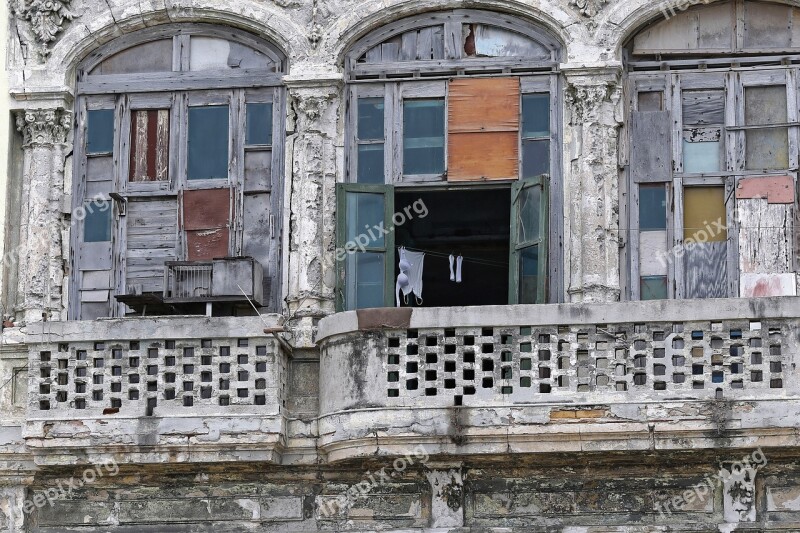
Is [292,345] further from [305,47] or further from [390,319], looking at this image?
[305,47]

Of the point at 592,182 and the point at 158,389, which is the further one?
the point at 592,182

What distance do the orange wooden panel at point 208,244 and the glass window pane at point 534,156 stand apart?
2814 mm

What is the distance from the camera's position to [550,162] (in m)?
18.2

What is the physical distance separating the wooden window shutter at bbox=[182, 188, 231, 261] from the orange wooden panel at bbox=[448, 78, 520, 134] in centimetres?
222

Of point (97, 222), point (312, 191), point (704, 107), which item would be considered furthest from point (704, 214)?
point (97, 222)

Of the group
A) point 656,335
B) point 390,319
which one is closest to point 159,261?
point 390,319

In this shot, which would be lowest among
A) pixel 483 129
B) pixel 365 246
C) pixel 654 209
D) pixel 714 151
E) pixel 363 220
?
pixel 365 246

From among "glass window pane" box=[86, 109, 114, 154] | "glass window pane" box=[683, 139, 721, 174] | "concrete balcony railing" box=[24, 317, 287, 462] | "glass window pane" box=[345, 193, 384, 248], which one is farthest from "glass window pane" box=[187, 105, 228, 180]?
"glass window pane" box=[683, 139, 721, 174]

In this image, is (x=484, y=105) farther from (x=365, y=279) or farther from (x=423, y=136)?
(x=365, y=279)

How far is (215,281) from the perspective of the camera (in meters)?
18.1

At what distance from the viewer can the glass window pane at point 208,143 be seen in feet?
61.2

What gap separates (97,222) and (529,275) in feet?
13.5

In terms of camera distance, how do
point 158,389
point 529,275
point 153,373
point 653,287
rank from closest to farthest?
point 158,389
point 153,373
point 529,275
point 653,287

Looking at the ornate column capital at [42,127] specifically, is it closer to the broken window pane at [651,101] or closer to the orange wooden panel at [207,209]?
the orange wooden panel at [207,209]
